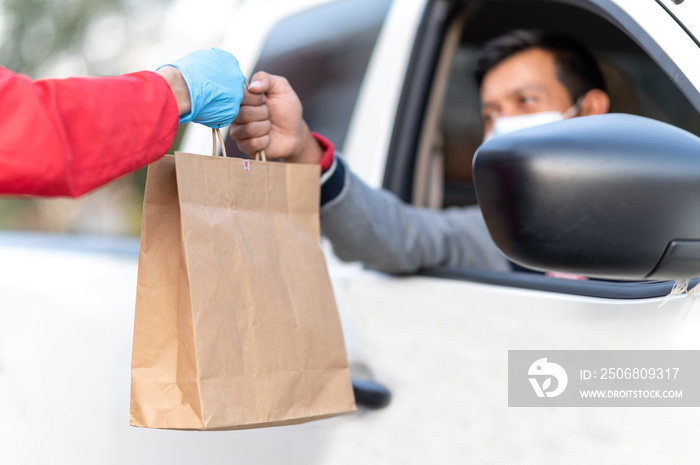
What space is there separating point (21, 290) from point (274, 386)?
103cm

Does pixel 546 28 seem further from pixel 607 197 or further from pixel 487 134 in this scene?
pixel 607 197

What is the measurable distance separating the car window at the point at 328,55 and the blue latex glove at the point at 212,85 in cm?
66

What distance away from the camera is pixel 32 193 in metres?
0.82

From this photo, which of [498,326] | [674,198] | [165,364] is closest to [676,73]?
[674,198]

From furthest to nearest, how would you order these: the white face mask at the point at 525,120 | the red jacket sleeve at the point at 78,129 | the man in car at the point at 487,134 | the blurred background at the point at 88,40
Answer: the blurred background at the point at 88,40 < the white face mask at the point at 525,120 < the man in car at the point at 487,134 < the red jacket sleeve at the point at 78,129

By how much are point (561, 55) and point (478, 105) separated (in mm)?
697

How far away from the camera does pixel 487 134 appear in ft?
7.18

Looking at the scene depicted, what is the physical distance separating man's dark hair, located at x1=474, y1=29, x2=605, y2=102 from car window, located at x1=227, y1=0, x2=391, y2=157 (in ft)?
1.50

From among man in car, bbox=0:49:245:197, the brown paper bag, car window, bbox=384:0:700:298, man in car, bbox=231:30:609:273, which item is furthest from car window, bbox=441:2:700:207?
man in car, bbox=0:49:245:197

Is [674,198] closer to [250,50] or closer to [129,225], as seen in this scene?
[250,50]

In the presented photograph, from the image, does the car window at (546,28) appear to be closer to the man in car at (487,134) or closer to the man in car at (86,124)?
the man in car at (487,134)

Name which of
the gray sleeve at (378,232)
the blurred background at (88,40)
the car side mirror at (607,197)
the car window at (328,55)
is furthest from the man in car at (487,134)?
the blurred background at (88,40)

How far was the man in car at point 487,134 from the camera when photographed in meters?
1.25

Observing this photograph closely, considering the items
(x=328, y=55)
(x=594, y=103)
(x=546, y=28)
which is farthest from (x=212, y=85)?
(x=546, y=28)
